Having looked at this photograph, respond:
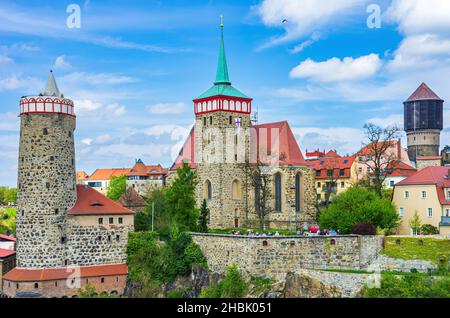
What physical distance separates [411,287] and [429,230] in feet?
46.2

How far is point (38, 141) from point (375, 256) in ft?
80.8

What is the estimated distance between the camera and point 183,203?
2066 inches

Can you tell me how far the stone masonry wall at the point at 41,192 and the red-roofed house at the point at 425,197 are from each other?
2723 centimetres

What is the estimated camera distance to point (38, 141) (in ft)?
147

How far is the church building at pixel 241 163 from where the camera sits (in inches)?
2259

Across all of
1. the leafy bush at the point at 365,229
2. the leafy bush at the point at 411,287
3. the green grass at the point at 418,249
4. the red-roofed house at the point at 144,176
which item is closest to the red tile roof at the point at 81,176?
the red-roofed house at the point at 144,176

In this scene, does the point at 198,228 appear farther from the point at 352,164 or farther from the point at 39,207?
the point at 352,164

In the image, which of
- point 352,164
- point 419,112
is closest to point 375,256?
point 352,164

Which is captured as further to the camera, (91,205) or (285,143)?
(285,143)

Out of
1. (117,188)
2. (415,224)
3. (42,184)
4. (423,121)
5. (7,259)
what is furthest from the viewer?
(423,121)

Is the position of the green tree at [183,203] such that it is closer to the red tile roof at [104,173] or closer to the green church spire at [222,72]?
the green church spire at [222,72]

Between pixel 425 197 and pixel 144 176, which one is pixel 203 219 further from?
pixel 144 176

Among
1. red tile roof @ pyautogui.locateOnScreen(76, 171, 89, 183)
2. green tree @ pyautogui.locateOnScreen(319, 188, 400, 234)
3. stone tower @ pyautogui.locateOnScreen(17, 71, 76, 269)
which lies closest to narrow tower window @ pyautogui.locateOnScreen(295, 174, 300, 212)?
green tree @ pyautogui.locateOnScreen(319, 188, 400, 234)

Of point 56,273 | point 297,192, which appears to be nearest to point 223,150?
point 297,192
